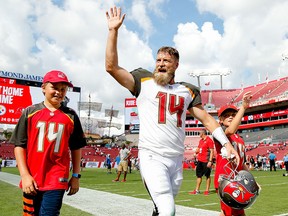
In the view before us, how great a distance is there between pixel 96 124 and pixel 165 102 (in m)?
104

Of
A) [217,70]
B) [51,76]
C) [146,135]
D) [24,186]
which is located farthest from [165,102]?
[217,70]

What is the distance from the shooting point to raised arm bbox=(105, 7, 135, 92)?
126 inches

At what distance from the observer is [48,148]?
322 cm

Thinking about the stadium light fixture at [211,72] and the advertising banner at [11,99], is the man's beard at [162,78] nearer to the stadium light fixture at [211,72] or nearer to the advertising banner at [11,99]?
the advertising banner at [11,99]

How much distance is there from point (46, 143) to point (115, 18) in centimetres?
133

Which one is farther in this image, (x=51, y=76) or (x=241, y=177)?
(x=241, y=177)

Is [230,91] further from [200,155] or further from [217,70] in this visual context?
[200,155]

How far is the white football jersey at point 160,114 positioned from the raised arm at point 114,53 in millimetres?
109

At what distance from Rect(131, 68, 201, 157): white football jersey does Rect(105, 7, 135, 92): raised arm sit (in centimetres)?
11

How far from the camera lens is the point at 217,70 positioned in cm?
9519

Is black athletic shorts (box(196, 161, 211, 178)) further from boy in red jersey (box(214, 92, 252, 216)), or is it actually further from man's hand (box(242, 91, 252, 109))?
man's hand (box(242, 91, 252, 109))

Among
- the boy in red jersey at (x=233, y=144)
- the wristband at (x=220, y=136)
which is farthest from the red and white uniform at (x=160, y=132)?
the boy in red jersey at (x=233, y=144)

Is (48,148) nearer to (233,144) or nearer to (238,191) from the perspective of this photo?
(238,191)

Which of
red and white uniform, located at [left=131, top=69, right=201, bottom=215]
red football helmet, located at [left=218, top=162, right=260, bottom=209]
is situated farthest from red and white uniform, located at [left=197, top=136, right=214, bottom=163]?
red and white uniform, located at [left=131, top=69, right=201, bottom=215]
